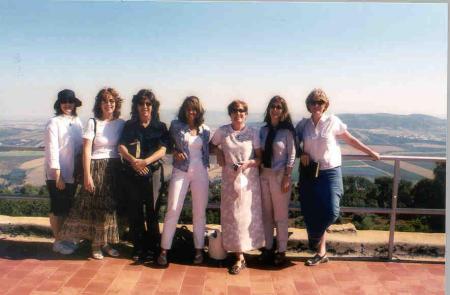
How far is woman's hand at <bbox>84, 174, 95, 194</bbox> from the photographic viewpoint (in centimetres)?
315

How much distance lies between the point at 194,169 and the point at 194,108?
48 centimetres

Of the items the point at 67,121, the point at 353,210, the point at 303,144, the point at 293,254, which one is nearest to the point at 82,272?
the point at 67,121

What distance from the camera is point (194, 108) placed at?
3100 millimetres

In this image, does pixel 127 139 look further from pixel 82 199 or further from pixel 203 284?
pixel 203 284

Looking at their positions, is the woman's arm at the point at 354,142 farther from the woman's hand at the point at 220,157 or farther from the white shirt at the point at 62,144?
the white shirt at the point at 62,144

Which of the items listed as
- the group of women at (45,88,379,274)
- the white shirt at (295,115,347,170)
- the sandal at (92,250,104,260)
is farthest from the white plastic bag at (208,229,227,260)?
the white shirt at (295,115,347,170)

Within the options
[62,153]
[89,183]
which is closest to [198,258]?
[89,183]

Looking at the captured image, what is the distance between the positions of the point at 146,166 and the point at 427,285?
7.71 ft

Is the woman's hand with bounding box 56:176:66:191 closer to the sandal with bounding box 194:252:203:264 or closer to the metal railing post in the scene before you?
the sandal with bounding box 194:252:203:264

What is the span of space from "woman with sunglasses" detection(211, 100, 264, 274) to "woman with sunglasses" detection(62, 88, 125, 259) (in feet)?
2.73

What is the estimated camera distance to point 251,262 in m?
3.31

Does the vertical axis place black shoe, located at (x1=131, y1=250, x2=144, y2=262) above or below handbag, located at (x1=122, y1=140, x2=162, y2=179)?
below

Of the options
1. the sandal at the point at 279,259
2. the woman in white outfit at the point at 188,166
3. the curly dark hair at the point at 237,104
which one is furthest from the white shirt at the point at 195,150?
the sandal at the point at 279,259

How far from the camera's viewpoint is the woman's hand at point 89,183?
10.3ft
